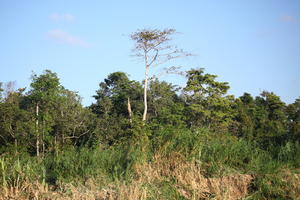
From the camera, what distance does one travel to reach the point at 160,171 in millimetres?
5219

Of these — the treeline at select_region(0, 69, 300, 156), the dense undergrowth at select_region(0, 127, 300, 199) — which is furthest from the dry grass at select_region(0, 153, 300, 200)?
the treeline at select_region(0, 69, 300, 156)

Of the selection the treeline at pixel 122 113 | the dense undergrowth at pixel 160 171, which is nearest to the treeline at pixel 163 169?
the dense undergrowth at pixel 160 171

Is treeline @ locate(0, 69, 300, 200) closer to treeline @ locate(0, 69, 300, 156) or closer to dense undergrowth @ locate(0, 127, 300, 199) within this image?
dense undergrowth @ locate(0, 127, 300, 199)

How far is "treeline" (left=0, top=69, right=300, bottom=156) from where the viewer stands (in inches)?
1074

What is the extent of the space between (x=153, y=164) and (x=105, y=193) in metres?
1.11

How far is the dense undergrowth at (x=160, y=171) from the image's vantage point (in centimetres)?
456

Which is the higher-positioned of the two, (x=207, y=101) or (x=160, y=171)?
(x=207, y=101)

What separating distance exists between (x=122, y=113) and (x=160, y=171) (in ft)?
99.5

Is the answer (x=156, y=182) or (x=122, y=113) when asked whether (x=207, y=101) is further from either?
(x=156, y=182)

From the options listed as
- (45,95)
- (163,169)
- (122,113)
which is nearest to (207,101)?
(122,113)

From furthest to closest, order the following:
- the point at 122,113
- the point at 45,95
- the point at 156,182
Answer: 1. the point at 122,113
2. the point at 45,95
3. the point at 156,182

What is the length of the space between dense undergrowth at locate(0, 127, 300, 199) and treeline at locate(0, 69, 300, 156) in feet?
56.2

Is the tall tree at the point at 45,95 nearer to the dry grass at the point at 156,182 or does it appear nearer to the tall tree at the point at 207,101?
the tall tree at the point at 207,101

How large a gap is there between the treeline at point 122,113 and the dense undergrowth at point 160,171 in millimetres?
17132
